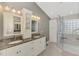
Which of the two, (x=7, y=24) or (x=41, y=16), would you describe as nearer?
(x=7, y=24)

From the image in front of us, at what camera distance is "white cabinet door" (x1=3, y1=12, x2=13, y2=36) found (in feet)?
6.98

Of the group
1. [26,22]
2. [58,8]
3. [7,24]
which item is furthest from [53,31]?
[7,24]

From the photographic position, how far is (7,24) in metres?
2.17

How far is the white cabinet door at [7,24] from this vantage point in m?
2.13

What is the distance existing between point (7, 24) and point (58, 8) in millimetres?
1041

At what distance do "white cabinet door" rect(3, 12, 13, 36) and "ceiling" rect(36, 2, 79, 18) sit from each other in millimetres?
641

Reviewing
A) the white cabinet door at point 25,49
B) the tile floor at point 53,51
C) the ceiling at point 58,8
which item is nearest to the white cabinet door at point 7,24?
the white cabinet door at point 25,49

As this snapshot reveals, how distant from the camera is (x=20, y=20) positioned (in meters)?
2.26

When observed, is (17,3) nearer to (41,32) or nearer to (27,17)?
(27,17)

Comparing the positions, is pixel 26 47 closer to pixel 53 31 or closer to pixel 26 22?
pixel 26 22

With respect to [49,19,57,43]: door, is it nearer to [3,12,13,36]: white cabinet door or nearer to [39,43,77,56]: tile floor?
[39,43,77,56]: tile floor

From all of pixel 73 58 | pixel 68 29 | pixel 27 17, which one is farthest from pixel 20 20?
pixel 73 58

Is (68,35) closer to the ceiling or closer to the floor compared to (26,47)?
closer to the ceiling

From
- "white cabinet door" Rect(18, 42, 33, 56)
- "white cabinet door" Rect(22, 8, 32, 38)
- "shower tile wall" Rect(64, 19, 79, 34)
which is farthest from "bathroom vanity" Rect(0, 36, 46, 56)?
"shower tile wall" Rect(64, 19, 79, 34)
